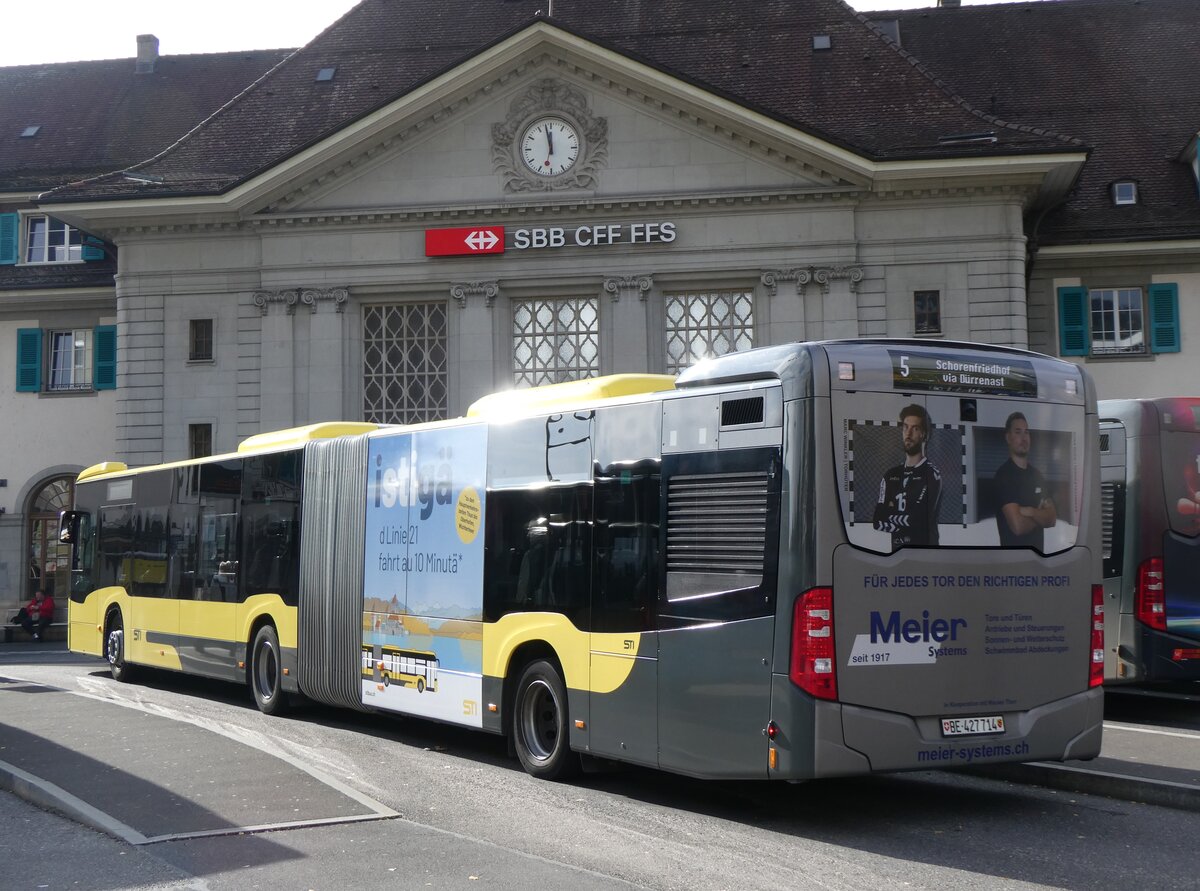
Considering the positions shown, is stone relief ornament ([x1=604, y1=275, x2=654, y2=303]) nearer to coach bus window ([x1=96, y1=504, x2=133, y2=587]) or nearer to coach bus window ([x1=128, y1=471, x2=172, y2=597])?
coach bus window ([x1=96, y1=504, x2=133, y2=587])

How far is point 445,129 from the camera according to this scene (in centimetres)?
3172

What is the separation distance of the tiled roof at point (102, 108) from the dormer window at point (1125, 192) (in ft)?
80.9

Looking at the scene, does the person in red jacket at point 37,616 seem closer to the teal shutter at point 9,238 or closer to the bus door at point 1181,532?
the teal shutter at point 9,238

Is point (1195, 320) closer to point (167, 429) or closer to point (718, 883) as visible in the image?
point (167, 429)

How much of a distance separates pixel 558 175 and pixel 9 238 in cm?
1666

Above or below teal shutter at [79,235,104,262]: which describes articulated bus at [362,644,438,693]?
below

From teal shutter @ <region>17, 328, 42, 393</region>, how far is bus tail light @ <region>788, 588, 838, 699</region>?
33181mm

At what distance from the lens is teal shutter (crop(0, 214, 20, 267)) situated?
38.9 m

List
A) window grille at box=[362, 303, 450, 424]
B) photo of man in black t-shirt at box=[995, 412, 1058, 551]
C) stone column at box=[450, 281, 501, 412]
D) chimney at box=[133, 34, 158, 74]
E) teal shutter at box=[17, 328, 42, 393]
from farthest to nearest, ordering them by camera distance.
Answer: chimney at box=[133, 34, 158, 74], teal shutter at box=[17, 328, 42, 393], window grille at box=[362, 303, 450, 424], stone column at box=[450, 281, 501, 412], photo of man in black t-shirt at box=[995, 412, 1058, 551]

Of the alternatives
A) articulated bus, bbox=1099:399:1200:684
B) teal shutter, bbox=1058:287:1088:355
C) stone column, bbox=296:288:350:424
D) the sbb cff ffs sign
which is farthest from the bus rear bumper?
teal shutter, bbox=1058:287:1088:355

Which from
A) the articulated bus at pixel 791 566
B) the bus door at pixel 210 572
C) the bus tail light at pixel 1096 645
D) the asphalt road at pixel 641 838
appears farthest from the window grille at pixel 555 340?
the bus tail light at pixel 1096 645

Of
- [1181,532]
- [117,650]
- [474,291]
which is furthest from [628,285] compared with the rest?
[1181,532]

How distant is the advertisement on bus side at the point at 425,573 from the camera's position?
41.2ft

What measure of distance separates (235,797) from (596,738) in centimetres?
254
